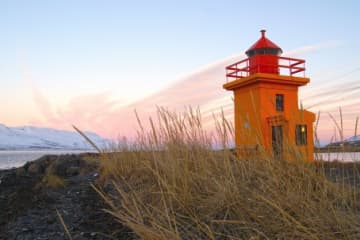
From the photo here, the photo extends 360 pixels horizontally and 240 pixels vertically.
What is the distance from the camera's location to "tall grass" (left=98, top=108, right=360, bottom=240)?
1.55 meters

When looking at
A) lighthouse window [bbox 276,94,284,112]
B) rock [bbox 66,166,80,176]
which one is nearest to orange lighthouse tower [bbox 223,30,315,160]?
lighthouse window [bbox 276,94,284,112]

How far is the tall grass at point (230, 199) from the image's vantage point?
1547 mm

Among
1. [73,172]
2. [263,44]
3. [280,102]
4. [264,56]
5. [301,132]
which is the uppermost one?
[263,44]

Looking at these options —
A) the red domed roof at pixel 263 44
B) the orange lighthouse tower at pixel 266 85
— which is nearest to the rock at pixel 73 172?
the orange lighthouse tower at pixel 266 85

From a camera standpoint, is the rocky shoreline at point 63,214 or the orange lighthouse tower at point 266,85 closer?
the rocky shoreline at point 63,214

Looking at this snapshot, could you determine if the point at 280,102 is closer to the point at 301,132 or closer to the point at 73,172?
the point at 73,172

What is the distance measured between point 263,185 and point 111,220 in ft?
4.10

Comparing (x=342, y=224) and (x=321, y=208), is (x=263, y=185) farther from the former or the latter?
(x=342, y=224)

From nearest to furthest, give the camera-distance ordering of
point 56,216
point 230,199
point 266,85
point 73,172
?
point 230,199 → point 56,216 → point 73,172 → point 266,85

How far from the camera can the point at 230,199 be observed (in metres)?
2.02

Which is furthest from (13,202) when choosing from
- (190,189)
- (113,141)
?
(190,189)

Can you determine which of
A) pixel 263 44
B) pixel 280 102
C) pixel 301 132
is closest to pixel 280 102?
pixel 280 102

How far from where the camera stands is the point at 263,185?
2.08 m

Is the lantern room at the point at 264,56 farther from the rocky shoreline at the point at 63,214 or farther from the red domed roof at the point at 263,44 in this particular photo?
the rocky shoreline at the point at 63,214
